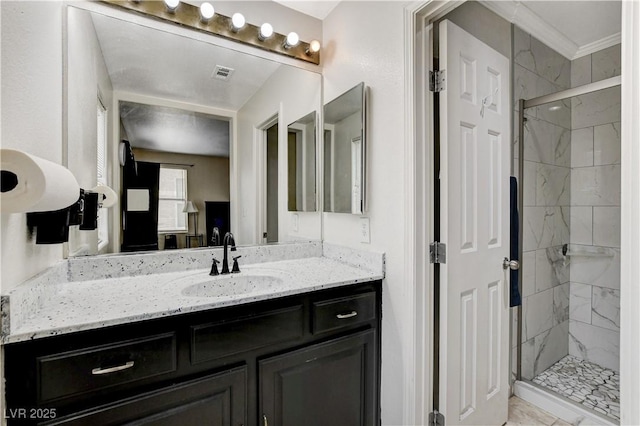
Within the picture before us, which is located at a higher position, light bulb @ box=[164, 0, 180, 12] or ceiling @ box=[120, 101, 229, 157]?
light bulb @ box=[164, 0, 180, 12]

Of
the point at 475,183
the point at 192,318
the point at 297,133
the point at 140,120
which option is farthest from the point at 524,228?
the point at 140,120

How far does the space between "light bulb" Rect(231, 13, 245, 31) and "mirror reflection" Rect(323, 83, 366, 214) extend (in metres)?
0.65

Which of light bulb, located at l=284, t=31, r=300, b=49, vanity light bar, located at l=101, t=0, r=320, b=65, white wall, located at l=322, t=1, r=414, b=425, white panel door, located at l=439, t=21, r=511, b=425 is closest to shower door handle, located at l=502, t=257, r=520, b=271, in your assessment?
white panel door, located at l=439, t=21, r=511, b=425

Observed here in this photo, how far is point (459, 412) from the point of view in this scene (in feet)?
4.75

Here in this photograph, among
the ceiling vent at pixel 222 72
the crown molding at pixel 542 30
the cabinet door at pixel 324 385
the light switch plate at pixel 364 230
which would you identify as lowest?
the cabinet door at pixel 324 385

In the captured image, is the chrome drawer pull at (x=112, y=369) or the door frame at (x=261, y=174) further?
the door frame at (x=261, y=174)

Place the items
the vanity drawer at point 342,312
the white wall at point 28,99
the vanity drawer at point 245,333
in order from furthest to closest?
the vanity drawer at point 342,312 → the vanity drawer at point 245,333 → the white wall at point 28,99

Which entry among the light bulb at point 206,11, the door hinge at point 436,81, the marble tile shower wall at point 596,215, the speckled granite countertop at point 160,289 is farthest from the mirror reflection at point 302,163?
the marble tile shower wall at point 596,215

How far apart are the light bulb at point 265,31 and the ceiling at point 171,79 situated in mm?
123

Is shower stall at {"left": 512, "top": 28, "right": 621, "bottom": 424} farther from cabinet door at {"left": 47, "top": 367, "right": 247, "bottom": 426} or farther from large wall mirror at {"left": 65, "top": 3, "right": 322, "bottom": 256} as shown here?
cabinet door at {"left": 47, "top": 367, "right": 247, "bottom": 426}

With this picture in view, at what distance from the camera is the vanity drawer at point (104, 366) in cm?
81

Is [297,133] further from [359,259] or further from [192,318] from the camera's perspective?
[192,318]

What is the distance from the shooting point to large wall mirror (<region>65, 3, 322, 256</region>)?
1.37 meters

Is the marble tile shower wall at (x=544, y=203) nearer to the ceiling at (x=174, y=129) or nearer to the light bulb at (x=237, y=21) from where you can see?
the light bulb at (x=237, y=21)
